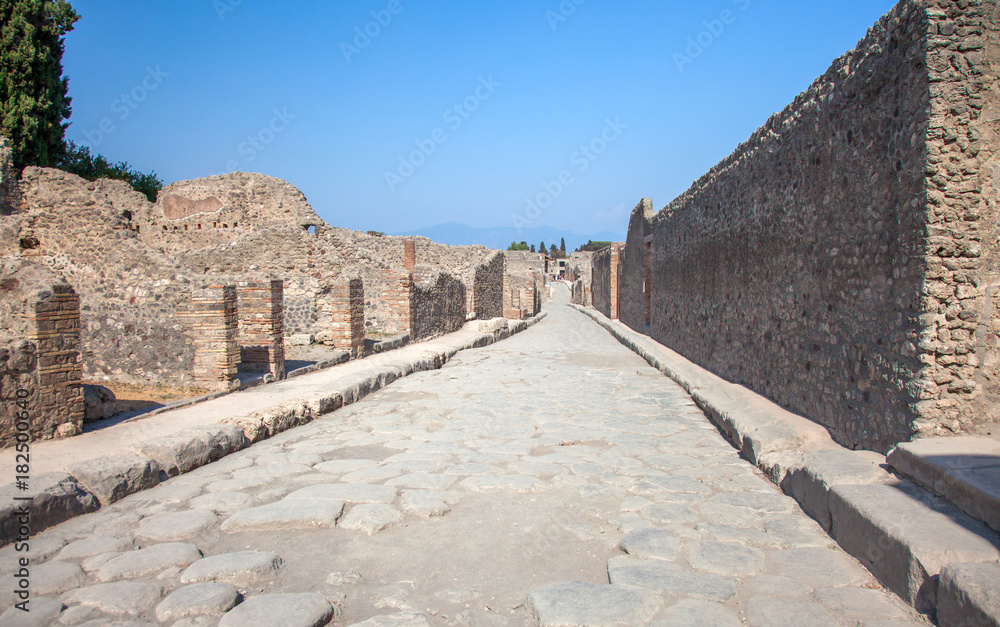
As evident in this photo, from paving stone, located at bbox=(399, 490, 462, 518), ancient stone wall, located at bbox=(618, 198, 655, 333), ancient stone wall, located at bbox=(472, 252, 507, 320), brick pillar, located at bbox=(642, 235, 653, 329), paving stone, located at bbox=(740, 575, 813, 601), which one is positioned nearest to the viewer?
paving stone, located at bbox=(740, 575, 813, 601)

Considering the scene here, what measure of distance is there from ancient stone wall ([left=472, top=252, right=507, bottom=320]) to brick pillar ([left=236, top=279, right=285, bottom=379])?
1000 cm

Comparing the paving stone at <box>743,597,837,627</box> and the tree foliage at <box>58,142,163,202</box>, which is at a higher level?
the tree foliage at <box>58,142,163,202</box>

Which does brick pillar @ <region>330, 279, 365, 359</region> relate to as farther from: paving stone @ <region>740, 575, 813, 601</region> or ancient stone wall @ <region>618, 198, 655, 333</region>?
paving stone @ <region>740, 575, 813, 601</region>

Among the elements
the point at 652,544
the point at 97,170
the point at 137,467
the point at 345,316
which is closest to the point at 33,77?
the point at 97,170

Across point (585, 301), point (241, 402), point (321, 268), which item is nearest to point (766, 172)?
point (241, 402)

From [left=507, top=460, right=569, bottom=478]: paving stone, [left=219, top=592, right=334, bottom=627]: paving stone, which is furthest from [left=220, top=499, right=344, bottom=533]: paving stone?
[left=507, top=460, right=569, bottom=478]: paving stone

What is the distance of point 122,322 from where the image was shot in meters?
7.09

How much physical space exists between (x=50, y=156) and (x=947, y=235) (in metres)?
25.5

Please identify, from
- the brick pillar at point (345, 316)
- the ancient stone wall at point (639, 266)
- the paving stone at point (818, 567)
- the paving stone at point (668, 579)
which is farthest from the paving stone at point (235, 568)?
the ancient stone wall at point (639, 266)

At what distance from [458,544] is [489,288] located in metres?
16.5

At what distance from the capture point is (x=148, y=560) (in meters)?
2.57

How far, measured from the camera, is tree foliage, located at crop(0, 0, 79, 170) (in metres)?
18.1

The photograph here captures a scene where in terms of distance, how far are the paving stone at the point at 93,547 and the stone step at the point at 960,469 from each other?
3.74 meters

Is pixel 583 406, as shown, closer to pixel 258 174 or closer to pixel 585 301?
pixel 258 174
